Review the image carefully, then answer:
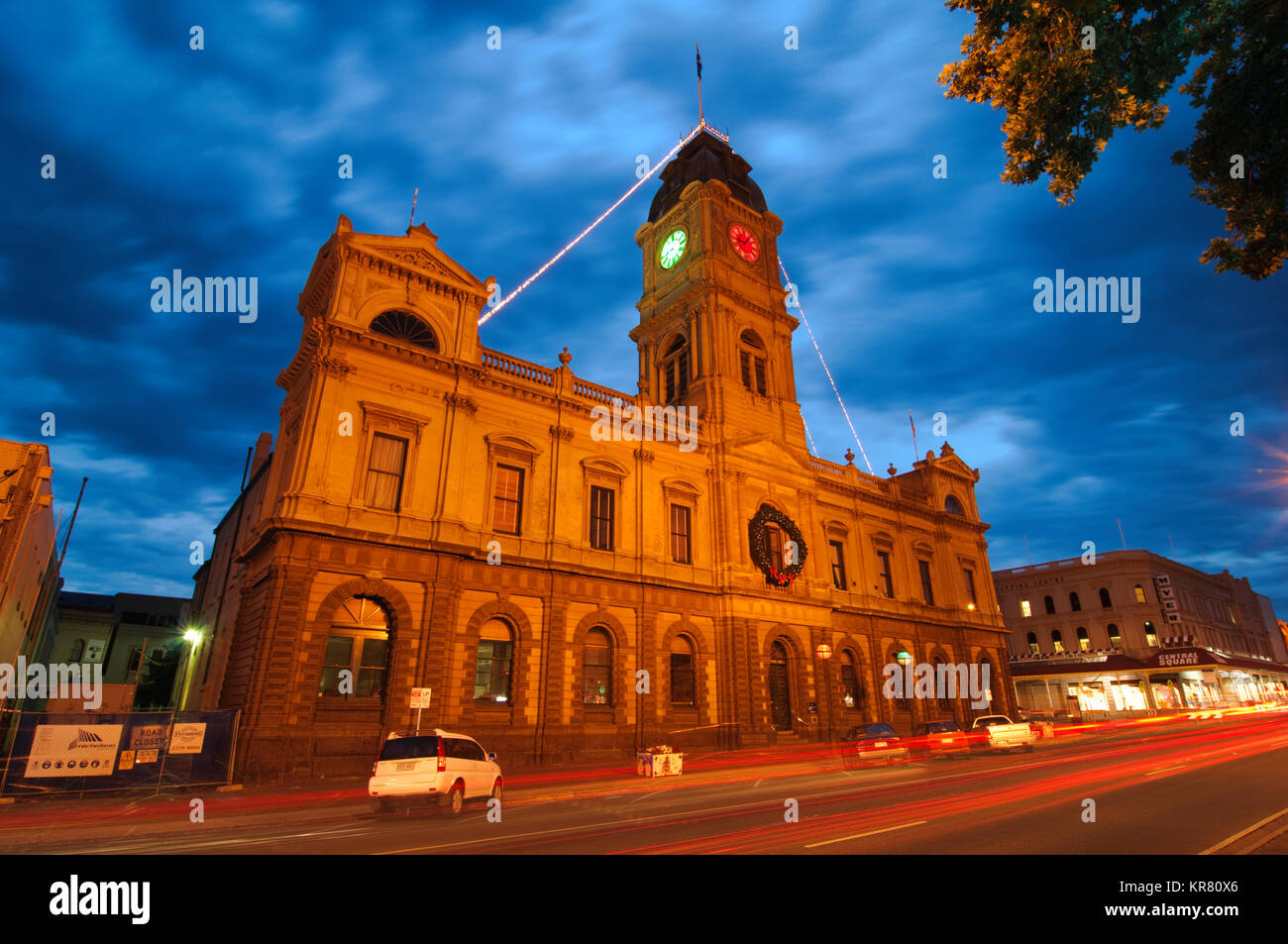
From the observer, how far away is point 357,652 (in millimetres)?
20172

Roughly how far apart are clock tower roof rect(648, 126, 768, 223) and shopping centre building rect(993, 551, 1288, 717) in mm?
49102

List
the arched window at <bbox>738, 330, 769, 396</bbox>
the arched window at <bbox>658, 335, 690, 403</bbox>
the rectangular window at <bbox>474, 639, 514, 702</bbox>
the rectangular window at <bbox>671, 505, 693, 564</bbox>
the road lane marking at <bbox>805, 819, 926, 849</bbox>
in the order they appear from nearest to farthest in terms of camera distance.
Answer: the road lane marking at <bbox>805, 819, 926, 849</bbox>, the rectangular window at <bbox>474, 639, 514, 702</bbox>, the rectangular window at <bbox>671, 505, 693, 564</bbox>, the arched window at <bbox>738, 330, 769, 396</bbox>, the arched window at <bbox>658, 335, 690, 403</bbox>

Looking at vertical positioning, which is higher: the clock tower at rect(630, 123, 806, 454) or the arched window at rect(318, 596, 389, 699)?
the clock tower at rect(630, 123, 806, 454)

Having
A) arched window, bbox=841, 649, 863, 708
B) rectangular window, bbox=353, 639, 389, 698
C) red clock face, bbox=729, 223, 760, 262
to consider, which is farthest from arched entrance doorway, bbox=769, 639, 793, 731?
red clock face, bbox=729, 223, 760, 262

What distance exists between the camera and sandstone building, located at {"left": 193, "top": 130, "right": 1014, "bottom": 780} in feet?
66.0

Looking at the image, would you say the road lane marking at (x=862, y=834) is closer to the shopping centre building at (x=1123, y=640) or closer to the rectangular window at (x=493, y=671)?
the rectangular window at (x=493, y=671)

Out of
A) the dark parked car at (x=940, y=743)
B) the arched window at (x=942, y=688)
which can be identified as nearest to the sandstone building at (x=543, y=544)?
the arched window at (x=942, y=688)

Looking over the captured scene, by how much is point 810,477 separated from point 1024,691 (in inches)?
1795

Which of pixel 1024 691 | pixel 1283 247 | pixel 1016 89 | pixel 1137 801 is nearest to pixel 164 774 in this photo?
pixel 1137 801

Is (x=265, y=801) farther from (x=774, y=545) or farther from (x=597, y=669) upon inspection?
(x=774, y=545)
